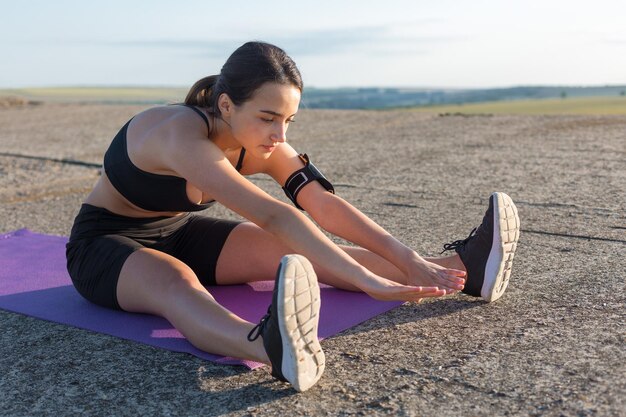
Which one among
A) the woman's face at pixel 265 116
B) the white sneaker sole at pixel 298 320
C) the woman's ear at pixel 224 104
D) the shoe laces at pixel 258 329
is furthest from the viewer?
the woman's ear at pixel 224 104

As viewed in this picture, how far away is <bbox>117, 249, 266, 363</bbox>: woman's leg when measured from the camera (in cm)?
222

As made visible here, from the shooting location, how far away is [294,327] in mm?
1996

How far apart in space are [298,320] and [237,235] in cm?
102

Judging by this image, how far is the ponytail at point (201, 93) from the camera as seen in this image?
2703mm

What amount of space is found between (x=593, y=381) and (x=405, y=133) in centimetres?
639

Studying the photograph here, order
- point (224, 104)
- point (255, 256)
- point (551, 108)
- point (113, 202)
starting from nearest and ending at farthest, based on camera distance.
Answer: point (224, 104), point (113, 202), point (255, 256), point (551, 108)

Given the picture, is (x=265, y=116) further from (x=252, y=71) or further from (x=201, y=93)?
(x=201, y=93)

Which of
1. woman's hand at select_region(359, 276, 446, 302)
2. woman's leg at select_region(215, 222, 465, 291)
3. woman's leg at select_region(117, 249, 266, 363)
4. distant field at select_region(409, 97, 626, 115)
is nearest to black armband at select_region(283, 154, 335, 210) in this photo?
woman's leg at select_region(215, 222, 465, 291)

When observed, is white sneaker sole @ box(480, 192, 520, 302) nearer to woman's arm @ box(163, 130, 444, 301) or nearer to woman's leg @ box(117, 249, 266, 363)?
woman's arm @ box(163, 130, 444, 301)

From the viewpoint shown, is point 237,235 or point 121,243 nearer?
point 121,243

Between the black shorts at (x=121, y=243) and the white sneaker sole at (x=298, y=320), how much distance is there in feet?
2.86

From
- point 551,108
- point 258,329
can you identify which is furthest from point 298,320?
point 551,108

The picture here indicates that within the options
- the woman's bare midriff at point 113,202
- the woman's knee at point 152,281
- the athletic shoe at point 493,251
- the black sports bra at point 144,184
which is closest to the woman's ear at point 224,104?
the black sports bra at point 144,184

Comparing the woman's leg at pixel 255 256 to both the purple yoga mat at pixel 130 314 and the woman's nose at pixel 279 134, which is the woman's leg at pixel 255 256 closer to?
the purple yoga mat at pixel 130 314
